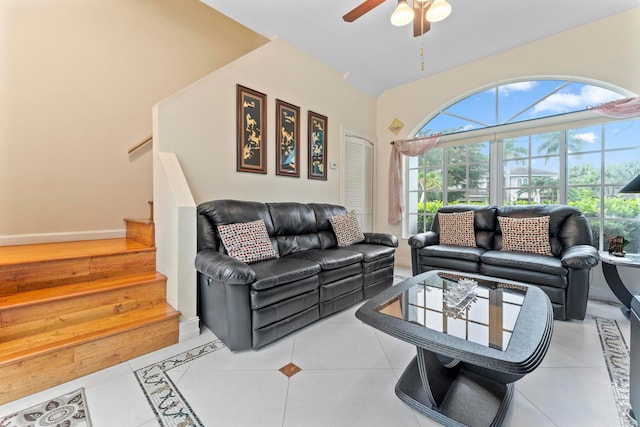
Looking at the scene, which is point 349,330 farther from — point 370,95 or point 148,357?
point 370,95

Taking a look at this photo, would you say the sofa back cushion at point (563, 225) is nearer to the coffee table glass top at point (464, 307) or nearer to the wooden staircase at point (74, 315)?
the coffee table glass top at point (464, 307)

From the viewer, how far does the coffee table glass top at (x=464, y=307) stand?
4.21 ft

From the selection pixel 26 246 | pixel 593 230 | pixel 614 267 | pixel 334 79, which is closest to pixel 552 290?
pixel 614 267

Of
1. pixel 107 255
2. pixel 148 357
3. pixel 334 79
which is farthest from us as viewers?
pixel 334 79

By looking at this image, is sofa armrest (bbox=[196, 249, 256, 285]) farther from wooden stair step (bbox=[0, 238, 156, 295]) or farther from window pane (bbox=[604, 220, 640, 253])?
window pane (bbox=[604, 220, 640, 253])

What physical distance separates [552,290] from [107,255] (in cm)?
376

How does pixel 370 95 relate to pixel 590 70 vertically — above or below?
above

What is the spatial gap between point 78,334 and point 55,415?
464mm

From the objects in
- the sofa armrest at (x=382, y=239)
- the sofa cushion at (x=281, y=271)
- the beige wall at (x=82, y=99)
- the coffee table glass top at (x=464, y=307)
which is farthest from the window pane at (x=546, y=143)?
the beige wall at (x=82, y=99)

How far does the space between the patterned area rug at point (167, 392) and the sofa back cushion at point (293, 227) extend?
4.23 feet

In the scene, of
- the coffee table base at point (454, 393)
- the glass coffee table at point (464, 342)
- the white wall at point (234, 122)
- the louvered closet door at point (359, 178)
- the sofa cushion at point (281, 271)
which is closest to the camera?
the glass coffee table at point (464, 342)

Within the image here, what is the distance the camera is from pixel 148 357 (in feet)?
5.95

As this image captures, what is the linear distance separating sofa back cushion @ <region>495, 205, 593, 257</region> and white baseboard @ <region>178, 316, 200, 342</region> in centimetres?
332

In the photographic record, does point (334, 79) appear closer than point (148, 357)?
No
